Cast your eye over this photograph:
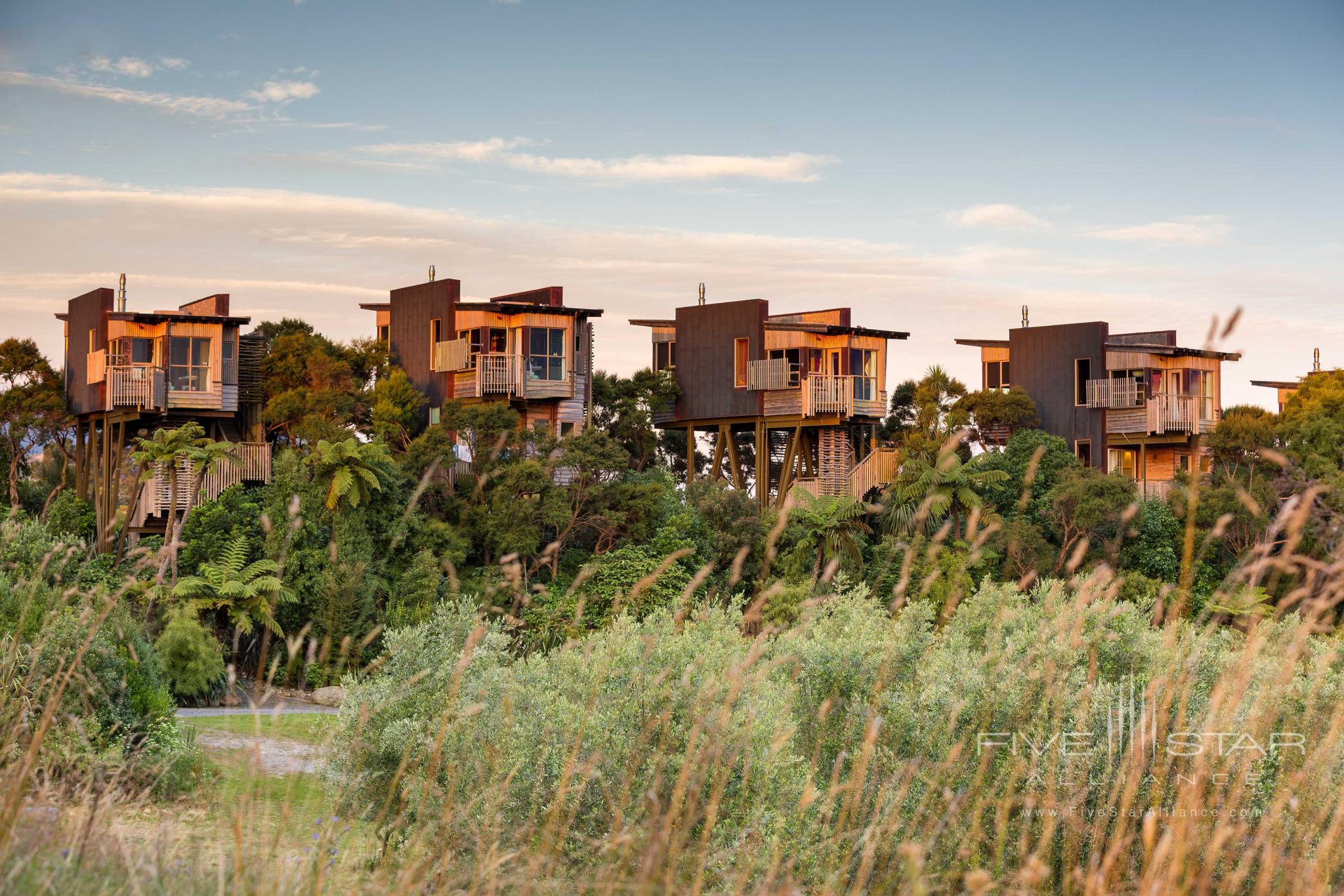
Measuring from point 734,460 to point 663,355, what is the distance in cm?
519

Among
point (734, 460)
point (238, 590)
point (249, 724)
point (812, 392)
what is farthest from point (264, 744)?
point (734, 460)

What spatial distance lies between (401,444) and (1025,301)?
2310 centimetres

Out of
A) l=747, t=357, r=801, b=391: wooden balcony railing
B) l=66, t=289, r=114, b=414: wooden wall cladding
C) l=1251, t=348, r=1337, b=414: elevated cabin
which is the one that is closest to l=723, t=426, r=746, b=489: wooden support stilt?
l=747, t=357, r=801, b=391: wooden balcony railing

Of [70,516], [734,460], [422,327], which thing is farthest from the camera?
[734,460]

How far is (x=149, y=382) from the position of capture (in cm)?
3122

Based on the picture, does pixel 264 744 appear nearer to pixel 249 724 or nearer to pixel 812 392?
pixel 249 724

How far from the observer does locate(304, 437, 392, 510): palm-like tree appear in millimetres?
26297

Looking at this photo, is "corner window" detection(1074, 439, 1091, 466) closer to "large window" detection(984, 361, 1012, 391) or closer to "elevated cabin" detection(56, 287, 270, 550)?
"large window" detection(984, 361, 1012, 391)

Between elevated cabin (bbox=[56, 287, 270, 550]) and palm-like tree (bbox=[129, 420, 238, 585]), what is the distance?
1.02 metres

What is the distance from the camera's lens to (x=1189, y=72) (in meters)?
26.9

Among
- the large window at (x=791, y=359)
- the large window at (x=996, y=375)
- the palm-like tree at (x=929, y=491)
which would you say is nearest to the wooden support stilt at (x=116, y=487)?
the large window at (x=791, y=359)

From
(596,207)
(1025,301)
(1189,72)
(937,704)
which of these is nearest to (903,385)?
(1025,301)

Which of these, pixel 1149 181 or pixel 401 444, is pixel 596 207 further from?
pixel 1149 181

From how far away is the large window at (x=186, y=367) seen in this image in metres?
32.0
